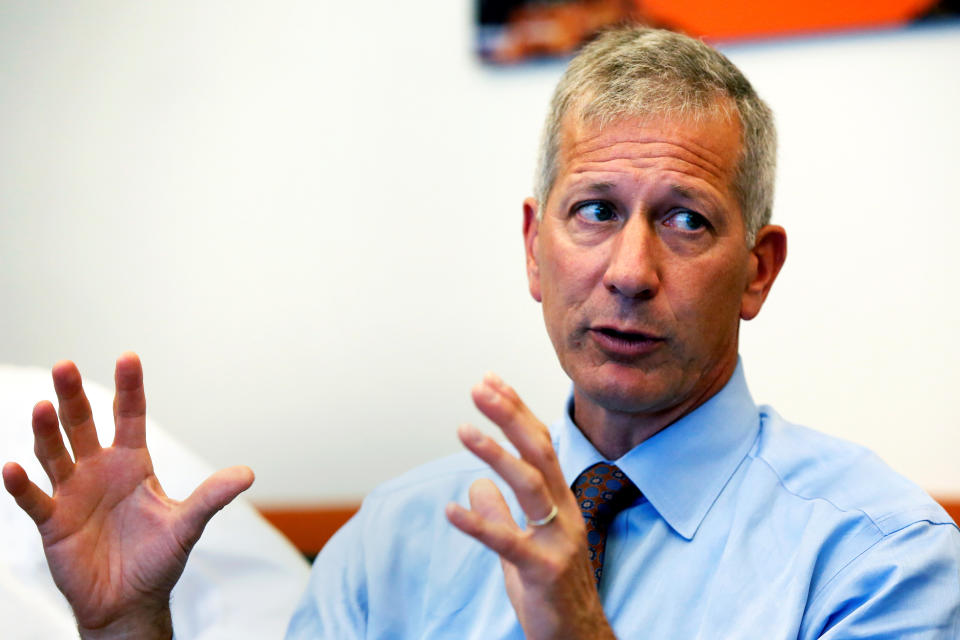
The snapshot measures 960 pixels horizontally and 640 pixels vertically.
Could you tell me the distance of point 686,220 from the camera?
1.17 metres

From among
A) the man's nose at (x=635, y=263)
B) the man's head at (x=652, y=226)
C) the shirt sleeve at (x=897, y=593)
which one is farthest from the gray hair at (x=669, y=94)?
the shirt sleeve at (x=897, y=593)

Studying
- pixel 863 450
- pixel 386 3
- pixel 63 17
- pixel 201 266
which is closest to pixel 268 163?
pixel 201 266

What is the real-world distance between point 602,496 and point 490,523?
34 centimetres

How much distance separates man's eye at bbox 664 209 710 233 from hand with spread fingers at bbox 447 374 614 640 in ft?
1.29

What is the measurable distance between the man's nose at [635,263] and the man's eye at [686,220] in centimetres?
3

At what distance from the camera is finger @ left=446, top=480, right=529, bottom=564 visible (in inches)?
32.7

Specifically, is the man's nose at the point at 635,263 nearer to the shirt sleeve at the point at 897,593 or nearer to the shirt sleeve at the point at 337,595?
the shirt sleeve at the point at 897,593

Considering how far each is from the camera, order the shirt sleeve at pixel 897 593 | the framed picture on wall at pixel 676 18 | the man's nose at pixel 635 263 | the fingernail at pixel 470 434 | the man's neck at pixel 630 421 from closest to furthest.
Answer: the fingernail at pixel 470 434 → the shirt sleeve at pixel 897 593 → the man's nose at pixel 635 263 → the man's neck at pixel 630 421 → the framed picture on wall at pixel 676 18

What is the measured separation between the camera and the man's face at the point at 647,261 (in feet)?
3.72

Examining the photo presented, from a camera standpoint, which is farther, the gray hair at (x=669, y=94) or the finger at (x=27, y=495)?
the gray hair at (x=669, y=94)

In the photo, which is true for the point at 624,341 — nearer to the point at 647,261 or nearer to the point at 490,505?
the point at 647,261

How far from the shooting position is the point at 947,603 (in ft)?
3.28

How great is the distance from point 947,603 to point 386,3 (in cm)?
142

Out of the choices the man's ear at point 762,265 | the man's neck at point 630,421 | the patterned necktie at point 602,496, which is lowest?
the patterned necktie at point 602,496
